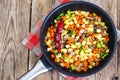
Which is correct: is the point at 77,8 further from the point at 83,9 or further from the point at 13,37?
the point at 13,37

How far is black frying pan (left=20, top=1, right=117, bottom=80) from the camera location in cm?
108

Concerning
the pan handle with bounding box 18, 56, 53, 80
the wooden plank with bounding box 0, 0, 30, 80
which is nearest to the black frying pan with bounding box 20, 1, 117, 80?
the pan handle with bounding box 18, 56, 53, 80

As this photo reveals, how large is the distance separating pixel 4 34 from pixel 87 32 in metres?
0.31

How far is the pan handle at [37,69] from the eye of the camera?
1.09 metres

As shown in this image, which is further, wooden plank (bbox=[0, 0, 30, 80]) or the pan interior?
wooden plank (bbox=[0, 0, 30, 80])

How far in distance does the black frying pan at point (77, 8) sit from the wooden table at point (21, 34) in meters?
0.08

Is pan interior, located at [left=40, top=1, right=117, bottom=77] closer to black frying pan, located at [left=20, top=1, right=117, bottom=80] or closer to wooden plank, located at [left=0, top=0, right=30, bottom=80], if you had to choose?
black frying pan, located at [left=20, top=1, right=117, bottom=80]

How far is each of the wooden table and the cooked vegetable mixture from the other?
74 mm

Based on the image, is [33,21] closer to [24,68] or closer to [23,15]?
[23,15]

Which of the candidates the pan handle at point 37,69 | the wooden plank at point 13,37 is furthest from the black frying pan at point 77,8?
the wooden plank at point 13,37

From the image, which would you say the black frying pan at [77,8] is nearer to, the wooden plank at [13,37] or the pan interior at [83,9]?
the pan interior at [83,9]

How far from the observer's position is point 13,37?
A: 1198 millimetres

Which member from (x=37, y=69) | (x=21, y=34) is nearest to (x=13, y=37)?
(x=21, y=34)

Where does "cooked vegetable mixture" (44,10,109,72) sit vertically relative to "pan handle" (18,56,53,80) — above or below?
above
